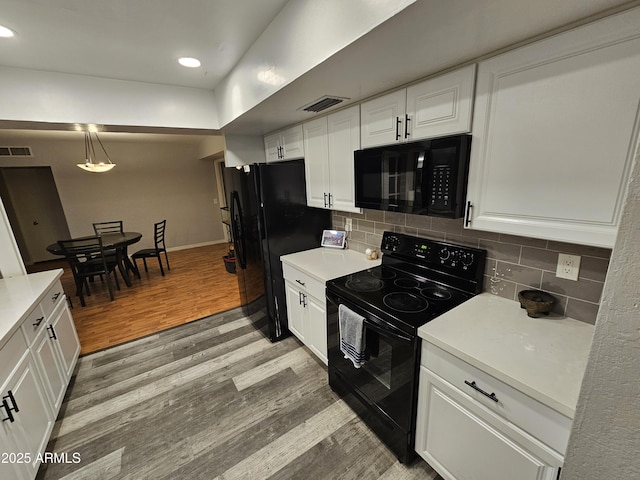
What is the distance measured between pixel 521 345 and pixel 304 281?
143 cm

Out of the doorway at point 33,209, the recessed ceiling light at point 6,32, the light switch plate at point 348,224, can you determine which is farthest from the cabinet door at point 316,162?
the doorway at point 33,209

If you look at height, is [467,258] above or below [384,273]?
above

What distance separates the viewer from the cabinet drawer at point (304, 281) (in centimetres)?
197

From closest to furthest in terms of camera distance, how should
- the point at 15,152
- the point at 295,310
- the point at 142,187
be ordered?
the point at 295,310 → the point at 15,152 → the point at 142,187

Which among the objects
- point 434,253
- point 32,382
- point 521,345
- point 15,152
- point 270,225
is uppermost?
point 15,152

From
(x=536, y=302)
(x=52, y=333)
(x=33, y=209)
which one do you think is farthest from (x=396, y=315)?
(x=33, y=209)

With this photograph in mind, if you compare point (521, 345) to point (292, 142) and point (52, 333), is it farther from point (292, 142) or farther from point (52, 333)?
point (52, 333)

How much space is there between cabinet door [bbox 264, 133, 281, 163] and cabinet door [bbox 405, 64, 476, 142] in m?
1.66

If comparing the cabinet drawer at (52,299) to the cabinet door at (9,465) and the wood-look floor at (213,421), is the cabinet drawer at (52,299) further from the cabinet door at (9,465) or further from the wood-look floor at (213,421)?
the cabinet door at (9,465)

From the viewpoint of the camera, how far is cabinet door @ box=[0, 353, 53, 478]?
129 cm

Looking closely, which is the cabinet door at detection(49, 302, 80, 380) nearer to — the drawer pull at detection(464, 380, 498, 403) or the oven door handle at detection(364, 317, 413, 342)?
the oven door handle at detection(364, 317, 413, 342)

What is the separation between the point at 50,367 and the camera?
1.83m

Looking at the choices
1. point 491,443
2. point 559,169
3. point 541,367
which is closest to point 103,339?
point 491,443

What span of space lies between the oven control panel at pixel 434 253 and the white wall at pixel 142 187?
5303 mm
